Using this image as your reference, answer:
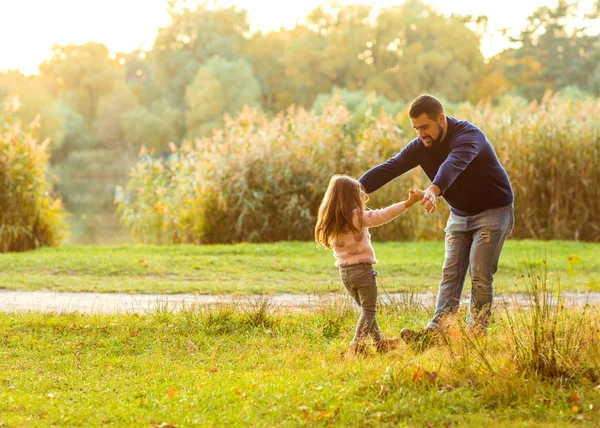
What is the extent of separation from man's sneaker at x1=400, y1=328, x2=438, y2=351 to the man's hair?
170 centimetres

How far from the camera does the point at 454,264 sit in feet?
21.0

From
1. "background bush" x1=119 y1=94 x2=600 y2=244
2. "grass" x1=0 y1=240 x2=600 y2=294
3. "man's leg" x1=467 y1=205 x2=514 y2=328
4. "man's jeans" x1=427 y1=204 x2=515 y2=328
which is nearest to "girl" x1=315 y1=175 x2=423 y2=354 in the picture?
"man's jeans" x1=427 y1=204 x2=515 y2=328

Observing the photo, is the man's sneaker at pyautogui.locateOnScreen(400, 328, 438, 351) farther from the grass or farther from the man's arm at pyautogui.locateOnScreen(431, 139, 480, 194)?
the grass

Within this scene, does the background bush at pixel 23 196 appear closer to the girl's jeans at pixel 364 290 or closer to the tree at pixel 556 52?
the girl's jeans at pixel 364 290

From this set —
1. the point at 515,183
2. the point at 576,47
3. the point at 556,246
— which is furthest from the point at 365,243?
the point at 576,47

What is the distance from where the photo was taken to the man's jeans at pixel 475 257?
6094mm

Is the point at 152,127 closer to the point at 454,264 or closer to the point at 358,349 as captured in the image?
the point at 454,264

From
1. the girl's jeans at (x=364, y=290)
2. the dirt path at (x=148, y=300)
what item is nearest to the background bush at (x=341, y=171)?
the dirt path at (x=148, y=300)

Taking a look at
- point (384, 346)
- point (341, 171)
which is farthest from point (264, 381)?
point (341, 171)

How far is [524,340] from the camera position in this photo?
5.31 m

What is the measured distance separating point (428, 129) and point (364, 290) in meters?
1.38

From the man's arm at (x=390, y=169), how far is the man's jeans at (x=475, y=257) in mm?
599

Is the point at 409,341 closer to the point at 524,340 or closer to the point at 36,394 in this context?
the point at 524,340

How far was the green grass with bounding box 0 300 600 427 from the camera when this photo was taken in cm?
458
